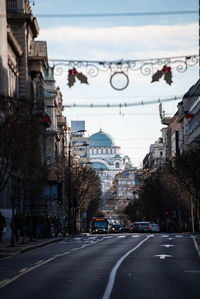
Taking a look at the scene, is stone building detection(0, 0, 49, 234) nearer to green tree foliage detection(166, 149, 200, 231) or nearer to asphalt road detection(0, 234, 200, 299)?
green tree foliage detection(166, 149, 200, 231)

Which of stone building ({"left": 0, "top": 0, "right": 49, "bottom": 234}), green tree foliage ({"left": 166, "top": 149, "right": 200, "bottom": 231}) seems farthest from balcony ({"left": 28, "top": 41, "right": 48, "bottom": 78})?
green tree foliage ({"left": 166, "top": 149, "right": 200, "bottom": 231})

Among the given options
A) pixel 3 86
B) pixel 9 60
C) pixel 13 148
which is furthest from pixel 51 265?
pixel 9 60

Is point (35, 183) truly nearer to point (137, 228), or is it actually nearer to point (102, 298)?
point (102, 298)

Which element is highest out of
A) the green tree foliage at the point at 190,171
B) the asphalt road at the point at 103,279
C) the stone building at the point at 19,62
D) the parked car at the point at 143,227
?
the stone building at the point at 19,62

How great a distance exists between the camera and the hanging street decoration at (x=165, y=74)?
25125mm

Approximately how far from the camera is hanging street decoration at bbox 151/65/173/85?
82.4ft

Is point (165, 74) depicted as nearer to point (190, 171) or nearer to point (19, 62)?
point (190, 171)

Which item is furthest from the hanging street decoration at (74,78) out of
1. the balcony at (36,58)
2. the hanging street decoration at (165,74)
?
the balcony at (36,58)

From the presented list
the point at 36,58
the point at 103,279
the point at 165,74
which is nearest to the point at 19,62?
the point at 36,58

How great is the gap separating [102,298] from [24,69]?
6152cm

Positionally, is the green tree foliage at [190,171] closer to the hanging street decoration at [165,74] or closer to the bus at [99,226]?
the bus at [99,226]

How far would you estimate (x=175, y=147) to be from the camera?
152 meters

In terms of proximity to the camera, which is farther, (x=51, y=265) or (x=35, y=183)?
(x=35, y=183)

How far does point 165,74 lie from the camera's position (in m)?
25.3
